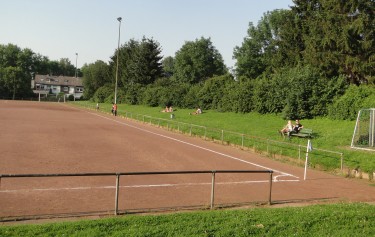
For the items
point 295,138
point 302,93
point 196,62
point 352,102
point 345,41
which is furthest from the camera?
point 196,62

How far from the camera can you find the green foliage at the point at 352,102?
2430 cm

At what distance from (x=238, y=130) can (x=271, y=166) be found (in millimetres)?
10057

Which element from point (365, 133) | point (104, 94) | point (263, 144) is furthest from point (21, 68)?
point (365, 133)

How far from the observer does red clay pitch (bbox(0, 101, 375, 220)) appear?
1002cm

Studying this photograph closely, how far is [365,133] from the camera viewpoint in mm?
19438

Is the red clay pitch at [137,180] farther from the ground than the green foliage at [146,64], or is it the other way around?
the green foliage at [146,64]

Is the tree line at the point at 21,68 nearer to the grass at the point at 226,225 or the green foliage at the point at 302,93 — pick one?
the green foliage at the point at 302,93

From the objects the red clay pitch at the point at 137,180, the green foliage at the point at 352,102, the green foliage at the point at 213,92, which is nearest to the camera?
the red clay pitch at the point at 137,180

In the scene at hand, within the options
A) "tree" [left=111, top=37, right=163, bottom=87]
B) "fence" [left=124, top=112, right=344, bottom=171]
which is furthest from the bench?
"tree" [left=111, top=37, right=163, bottom=87]

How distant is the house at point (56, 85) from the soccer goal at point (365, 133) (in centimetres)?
11460

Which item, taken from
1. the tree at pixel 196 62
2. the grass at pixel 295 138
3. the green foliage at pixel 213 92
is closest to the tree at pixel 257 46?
the tree at pixel 196 62

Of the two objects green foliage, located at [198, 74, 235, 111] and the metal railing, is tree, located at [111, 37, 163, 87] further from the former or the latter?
the metal railing

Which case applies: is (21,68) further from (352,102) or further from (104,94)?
(352,102)

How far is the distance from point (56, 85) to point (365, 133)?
124003 millimetres
